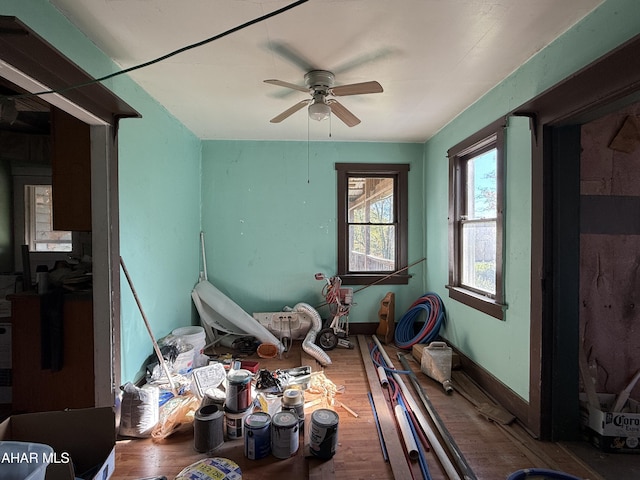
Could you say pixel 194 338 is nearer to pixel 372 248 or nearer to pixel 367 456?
pixel 367 456

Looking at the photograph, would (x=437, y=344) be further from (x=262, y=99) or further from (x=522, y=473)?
(x=262, y=99)

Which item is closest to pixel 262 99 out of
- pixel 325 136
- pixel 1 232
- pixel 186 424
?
pixel 325 136

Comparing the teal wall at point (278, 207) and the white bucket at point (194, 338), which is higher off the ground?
the teal wall at point (278, 207)

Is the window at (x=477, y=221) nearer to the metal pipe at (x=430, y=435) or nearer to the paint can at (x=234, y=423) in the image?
the metal pipe at (x=430, y=435)

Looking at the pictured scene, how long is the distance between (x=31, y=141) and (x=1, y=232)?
0.92 m

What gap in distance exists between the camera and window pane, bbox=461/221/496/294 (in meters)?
2.72

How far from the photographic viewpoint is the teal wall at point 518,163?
1571 mm

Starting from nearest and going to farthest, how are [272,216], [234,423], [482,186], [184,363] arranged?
Result: [234,423] → [184,363] → [482,186] → [272,216]

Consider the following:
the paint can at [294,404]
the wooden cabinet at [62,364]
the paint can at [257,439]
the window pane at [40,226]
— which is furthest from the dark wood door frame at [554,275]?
the window pane at [40,226]

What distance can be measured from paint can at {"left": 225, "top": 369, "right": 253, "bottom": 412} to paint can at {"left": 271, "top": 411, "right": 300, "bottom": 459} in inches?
10.4

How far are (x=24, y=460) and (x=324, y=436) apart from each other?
131cm

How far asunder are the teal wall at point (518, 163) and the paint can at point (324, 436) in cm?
136

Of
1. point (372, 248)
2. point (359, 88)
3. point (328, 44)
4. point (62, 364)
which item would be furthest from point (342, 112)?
point (62, 364)

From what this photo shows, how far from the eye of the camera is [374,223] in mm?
4098
